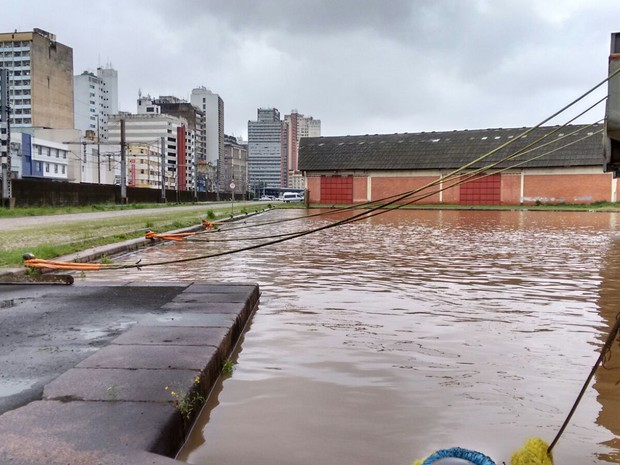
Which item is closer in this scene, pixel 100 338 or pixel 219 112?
pixel 100 338

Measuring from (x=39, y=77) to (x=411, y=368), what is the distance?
9807 cm

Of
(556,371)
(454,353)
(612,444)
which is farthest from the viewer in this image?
(454,353)

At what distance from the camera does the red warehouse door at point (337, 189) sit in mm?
46531

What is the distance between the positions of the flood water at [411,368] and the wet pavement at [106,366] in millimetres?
242

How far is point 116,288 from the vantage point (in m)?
6.17

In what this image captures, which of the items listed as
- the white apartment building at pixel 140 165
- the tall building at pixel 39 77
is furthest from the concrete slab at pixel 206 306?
the white apartment building at pixel 140 165

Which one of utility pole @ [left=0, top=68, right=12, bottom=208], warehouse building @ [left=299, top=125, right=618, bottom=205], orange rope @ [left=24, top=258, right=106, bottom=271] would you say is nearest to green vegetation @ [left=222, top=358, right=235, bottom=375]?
orange rope @ [left=24, top=258, right=106, bottom=271]

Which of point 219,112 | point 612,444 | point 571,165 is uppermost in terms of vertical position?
point 219,112

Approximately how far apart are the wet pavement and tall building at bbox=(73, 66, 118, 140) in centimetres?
12466

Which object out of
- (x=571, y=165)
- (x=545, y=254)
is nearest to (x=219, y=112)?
(x=571, y=165)

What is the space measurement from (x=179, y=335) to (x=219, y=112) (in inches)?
7238

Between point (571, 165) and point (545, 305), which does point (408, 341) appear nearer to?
point (545, 305)

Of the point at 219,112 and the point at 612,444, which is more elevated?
the point at 219,112

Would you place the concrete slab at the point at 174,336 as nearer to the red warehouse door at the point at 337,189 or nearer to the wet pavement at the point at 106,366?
the wet pavement at the point at 106,366
